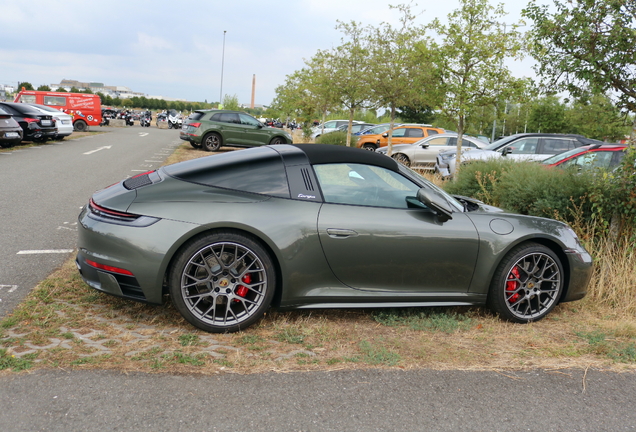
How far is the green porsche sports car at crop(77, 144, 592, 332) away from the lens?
4.02m

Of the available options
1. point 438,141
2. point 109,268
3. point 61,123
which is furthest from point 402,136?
point 109,268

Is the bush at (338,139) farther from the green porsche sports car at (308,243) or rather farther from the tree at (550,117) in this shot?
the tree at (550,117)

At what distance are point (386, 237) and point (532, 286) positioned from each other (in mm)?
1425

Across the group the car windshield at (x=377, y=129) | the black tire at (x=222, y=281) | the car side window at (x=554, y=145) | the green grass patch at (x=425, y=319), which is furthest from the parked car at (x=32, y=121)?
the green grass patch at (x=425, y=319)

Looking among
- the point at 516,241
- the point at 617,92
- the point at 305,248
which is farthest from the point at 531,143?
the point at 305,248

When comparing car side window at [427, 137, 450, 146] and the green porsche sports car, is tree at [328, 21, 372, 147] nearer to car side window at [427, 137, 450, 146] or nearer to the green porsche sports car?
car side window at [427, 137, 450, 146]

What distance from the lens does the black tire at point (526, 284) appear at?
182 inches

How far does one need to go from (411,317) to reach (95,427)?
2.64m

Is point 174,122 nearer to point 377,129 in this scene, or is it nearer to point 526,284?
point 377,129

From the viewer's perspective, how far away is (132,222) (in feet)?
13.2

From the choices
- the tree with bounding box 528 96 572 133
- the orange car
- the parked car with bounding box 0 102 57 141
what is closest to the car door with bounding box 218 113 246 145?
the orange car

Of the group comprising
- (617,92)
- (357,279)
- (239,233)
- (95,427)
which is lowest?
(95,427)

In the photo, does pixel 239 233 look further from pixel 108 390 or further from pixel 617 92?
pixel 617 92

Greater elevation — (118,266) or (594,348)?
(118,266)
